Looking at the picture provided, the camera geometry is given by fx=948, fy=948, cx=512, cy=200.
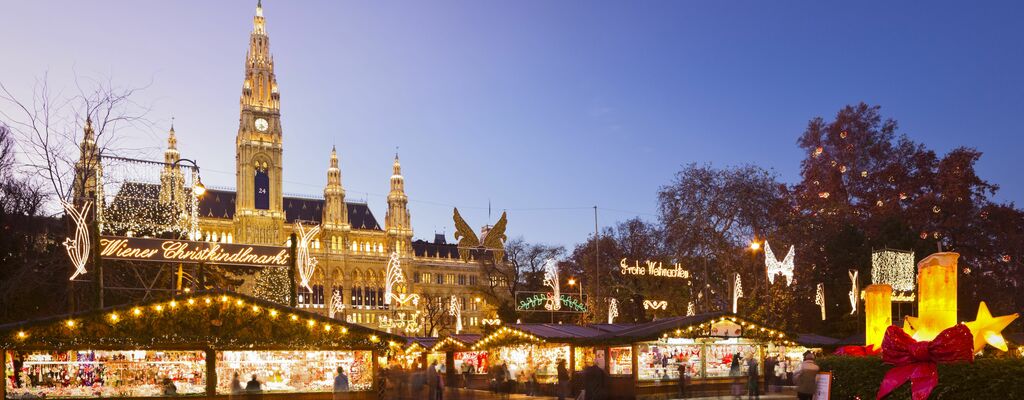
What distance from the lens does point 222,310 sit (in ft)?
71.4

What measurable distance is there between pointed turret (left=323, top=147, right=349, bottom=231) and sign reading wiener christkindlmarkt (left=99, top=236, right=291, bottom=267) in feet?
300

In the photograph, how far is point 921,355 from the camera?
437 inches

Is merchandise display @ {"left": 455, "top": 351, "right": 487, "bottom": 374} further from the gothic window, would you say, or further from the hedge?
the gothic window

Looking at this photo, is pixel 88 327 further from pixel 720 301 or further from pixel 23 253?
pixel 720 301

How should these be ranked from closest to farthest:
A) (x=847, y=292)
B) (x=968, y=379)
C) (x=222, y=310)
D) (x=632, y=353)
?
(x=968, y=379) → (x=222, y=310) → (x=632, y=353) → (x=847, y=292)

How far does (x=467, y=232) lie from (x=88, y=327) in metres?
24.7

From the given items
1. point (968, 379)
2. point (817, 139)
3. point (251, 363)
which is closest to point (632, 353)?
point (251, 363)

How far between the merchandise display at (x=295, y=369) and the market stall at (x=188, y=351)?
25mm

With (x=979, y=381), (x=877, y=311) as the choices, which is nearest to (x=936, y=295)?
(x=979, y=381)

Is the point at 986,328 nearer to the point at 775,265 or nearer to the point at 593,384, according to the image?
the point at 593,384

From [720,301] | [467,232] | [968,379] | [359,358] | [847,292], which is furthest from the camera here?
[720,301]

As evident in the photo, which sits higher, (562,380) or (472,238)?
(472,238)

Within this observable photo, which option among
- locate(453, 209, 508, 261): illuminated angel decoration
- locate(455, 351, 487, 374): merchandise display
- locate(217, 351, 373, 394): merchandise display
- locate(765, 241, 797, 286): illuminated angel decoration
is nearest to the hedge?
locate(217, 351, 373, 394): merchandise display

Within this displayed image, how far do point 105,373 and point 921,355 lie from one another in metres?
17.4
